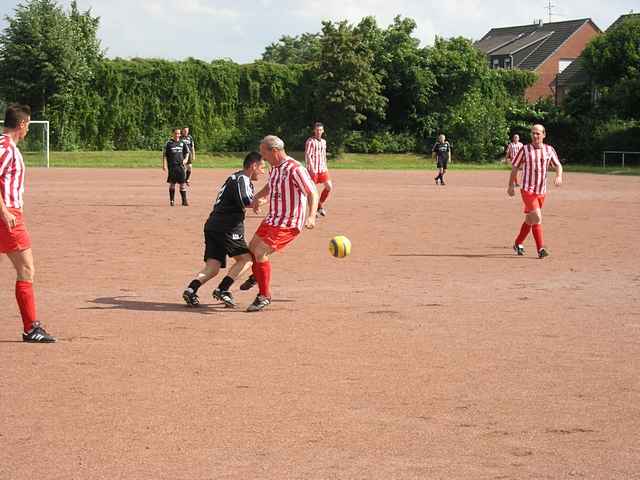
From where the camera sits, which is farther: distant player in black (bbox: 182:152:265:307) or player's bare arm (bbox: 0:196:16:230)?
distant player in black (bbox: 182:152:265:307)

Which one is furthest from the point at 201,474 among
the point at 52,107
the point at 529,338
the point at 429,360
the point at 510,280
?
the point at 52,107

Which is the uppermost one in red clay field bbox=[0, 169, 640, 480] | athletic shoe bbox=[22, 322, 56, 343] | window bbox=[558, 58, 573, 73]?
window bbox=[558, 58, 573, 73]

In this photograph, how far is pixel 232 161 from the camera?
55.2m

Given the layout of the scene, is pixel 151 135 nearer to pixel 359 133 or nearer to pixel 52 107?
pixel 52 107

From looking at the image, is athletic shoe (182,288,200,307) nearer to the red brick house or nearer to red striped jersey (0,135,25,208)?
red striped jersey (0,135,25,208)

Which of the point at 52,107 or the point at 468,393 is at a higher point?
the point at 52,107

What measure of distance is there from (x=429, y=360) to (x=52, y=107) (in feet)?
159

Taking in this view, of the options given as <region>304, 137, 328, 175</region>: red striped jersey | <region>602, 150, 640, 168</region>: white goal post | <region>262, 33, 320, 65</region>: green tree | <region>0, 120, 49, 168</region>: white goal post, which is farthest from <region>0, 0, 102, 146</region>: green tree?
<region>262, 33, 320, 65</region>: green tree

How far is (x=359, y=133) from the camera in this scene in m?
59.2

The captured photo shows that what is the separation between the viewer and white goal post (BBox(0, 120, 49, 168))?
4984 centimetres

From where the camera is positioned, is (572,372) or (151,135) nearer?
(572,372)

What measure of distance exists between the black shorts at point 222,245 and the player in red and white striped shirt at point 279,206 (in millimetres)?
175

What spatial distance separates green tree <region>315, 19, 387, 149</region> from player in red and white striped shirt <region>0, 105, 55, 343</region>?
48996 mm

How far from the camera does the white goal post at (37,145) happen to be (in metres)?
49.8
